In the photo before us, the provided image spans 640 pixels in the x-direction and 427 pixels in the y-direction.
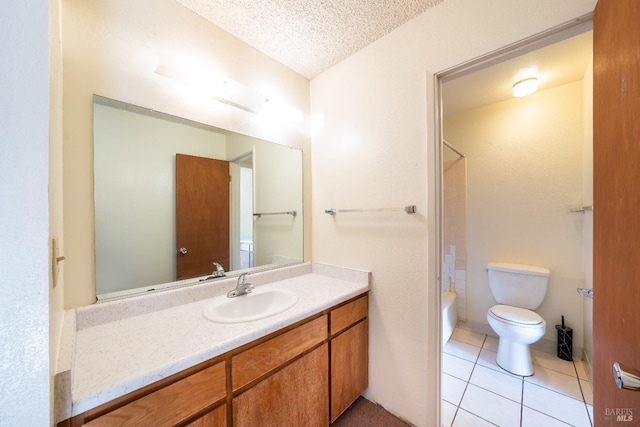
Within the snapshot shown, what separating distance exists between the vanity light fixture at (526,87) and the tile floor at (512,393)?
2274mm

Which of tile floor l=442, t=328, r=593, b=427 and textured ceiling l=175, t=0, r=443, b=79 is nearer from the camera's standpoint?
textured ceiling l=175, t=0, r=443, b=79

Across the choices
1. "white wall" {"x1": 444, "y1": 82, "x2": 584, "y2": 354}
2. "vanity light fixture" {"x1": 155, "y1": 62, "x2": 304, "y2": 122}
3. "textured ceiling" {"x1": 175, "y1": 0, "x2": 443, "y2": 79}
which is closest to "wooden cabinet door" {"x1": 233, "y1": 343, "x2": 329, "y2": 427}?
"vanity light fixture" {"x1": 155, "y1": 62, "x2": 304, "y2": 122}

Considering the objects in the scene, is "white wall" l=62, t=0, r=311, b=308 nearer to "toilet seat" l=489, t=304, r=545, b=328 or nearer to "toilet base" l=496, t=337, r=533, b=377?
"toilet seat" l=489, t=304, r=545, b=328

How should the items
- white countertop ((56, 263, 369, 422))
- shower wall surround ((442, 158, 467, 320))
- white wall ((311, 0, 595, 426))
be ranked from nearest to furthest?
white countertop ((56, 263, 369, 422))
white wall ((311, 0, 595, 426))
shower wall surround ((442, 158, 467, 320))

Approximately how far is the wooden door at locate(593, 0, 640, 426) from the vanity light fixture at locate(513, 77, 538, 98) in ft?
4.74

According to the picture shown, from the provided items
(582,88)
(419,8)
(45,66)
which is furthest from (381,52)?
(582,88)

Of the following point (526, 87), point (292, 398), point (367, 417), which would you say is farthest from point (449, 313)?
point (526, 87)

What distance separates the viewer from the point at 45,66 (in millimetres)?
492

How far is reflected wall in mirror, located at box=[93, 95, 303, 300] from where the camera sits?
107cm

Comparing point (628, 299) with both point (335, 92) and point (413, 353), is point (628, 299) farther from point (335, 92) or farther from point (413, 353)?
point (335, 92)

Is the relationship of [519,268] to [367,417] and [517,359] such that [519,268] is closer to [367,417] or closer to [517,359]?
[517,359]

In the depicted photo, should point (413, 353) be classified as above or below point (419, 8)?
below

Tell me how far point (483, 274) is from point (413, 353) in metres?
1.56

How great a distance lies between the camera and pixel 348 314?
1412mm
